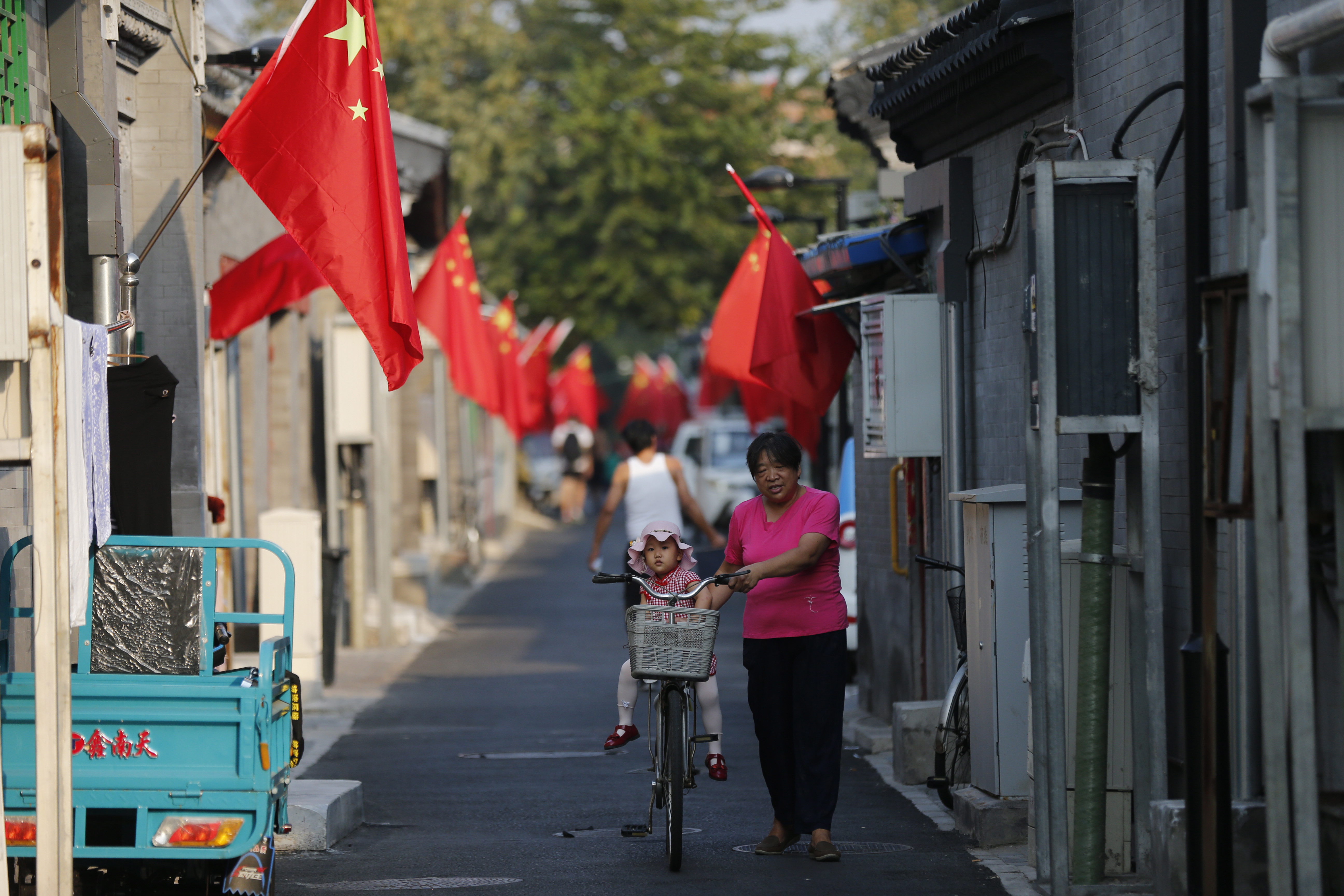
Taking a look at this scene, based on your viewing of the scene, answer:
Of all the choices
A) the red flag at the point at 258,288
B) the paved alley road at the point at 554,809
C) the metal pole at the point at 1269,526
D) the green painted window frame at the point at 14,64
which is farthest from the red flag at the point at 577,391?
the metal pole at the point at 1269,526

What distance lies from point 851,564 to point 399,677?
159 inches

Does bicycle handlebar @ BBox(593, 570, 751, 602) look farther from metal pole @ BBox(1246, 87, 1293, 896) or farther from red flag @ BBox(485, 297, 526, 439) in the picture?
red flag @ BBox(485, 297, 526, 439)

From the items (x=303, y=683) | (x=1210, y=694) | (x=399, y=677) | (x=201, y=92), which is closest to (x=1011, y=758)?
(x=1210, y=694)

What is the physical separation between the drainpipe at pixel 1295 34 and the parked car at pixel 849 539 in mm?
8266

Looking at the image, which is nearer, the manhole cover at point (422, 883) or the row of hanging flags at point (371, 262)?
the manhole cover at point (422, 883)

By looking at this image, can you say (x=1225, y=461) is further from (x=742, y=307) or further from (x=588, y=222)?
(x=588, y=222)

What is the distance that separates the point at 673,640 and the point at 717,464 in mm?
23577

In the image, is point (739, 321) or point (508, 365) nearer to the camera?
point (739, 321)

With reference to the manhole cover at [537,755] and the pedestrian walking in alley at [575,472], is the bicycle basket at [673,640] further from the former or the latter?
the pedestrian walking in alley at [575,472]

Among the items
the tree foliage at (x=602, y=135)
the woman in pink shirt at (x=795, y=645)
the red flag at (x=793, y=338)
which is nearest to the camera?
the woman in pink shirt at (x=795, y=645)

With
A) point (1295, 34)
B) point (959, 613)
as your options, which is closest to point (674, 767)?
point (959, 613)

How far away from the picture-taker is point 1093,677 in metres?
6.65

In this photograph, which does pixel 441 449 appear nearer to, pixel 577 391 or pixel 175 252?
pixel 175 252

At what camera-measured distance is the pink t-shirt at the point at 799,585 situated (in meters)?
7.61
